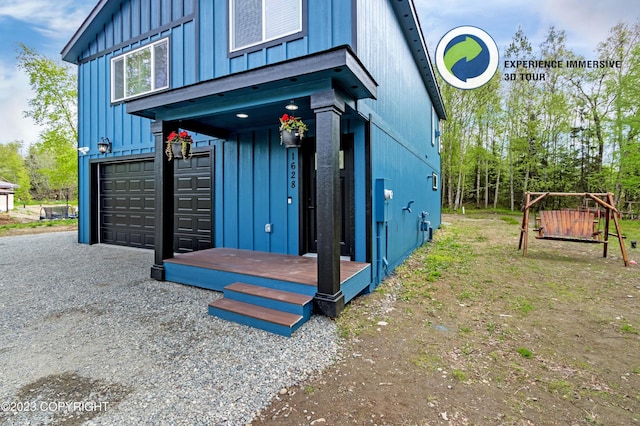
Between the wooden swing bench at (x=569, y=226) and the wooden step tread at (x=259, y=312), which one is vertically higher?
the wooden swing bench at (x=569, y=226)

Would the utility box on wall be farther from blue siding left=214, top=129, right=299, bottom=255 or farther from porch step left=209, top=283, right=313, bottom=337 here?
porch step left=209, top=283, right=313, bottom=337

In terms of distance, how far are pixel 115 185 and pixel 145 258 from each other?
2.65 metres

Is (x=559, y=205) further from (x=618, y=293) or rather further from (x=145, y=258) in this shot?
(x=145, y=258)

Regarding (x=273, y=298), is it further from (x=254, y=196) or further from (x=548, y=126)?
(x=548, y=126)

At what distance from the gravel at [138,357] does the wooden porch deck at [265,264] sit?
40 cm

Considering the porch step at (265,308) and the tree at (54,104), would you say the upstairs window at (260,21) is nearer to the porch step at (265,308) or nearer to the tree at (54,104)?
the porch step at (265,308)

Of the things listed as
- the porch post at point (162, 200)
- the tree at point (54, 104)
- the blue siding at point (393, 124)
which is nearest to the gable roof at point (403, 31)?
the blue siding at point (393, 124)

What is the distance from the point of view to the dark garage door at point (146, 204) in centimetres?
572

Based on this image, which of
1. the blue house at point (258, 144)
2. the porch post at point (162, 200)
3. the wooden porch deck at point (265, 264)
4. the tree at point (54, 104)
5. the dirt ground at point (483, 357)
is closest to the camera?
the dirt ground at point (483, 357)

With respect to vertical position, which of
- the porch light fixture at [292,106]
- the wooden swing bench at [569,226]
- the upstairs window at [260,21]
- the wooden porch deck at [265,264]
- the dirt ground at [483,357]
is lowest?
the dirt ground at [483,357]

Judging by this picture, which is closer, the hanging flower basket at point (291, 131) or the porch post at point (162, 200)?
the hanging flower basket at point (291, 131)

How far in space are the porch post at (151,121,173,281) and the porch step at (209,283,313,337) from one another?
1631mm

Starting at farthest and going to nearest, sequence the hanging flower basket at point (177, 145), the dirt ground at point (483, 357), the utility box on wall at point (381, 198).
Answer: the hanging flower basket at point (177, 145) → the utility box on wall at point (381, 198) → the dirt ground at point (483, 357)

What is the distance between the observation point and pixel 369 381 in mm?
2037
